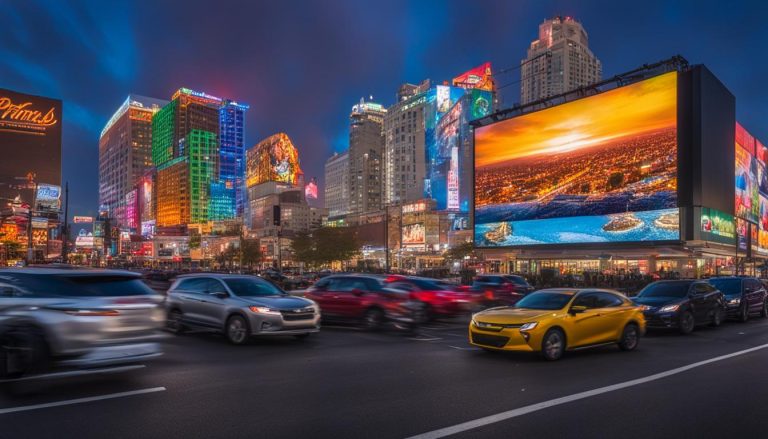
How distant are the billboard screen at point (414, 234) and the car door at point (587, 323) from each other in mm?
100521

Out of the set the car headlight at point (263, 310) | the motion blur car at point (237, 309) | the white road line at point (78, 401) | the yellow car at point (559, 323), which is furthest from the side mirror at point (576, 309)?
the white road line at point (78, 401)

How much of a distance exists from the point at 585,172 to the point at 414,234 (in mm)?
52137

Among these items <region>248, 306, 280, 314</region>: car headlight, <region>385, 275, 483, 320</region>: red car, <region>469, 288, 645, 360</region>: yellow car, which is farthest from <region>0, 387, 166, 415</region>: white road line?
<region>385, 275, 483, 320</region>: red car

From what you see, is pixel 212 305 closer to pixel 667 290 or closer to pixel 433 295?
pixel 433 295

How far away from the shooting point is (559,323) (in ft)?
35.8

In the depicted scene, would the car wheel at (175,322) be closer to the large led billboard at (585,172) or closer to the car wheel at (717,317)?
the car wheel at (717,317)

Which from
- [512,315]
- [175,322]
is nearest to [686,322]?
[512,315]

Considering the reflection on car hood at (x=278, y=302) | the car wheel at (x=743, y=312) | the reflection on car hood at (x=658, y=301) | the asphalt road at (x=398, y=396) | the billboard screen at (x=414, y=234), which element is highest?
the billboard screen at (x=414, y=234)

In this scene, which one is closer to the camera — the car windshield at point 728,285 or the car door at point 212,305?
the car door at point 212,305

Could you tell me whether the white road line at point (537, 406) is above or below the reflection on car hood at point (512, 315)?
below

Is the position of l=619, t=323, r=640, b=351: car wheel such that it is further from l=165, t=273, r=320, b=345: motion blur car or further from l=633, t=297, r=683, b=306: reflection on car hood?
l=165, t=273, r=320, b=345: motion blur car

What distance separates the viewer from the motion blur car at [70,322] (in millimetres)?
7637

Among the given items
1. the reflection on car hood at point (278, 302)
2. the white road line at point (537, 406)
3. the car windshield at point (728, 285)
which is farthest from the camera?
the car windshield at point (728, 285)

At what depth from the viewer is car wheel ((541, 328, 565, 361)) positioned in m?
10.6
